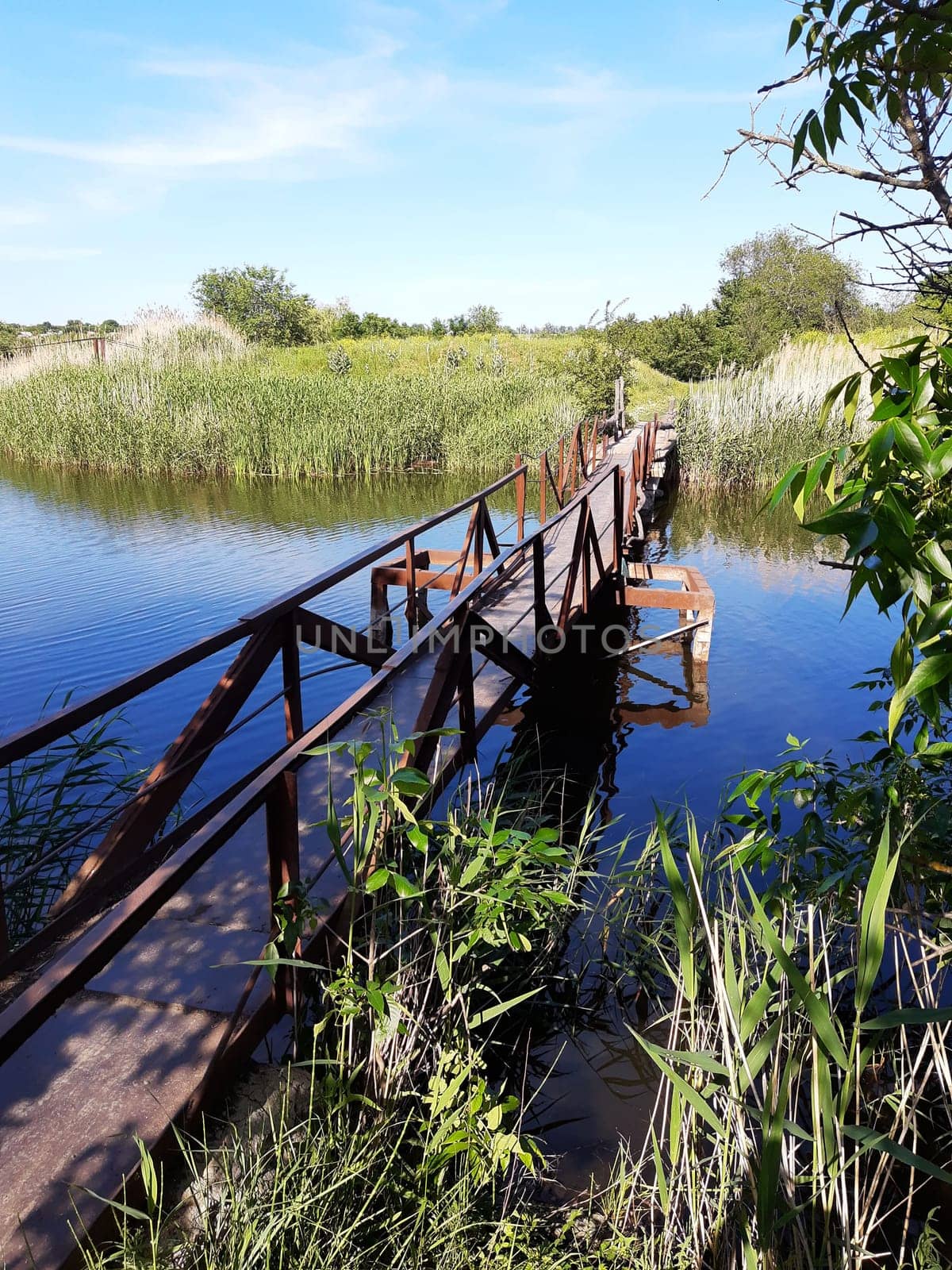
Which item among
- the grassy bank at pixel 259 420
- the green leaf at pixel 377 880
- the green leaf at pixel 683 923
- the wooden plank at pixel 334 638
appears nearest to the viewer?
the green leaf at pixel 683 923

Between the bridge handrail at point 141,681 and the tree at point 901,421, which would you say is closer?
the tree at point 901,421

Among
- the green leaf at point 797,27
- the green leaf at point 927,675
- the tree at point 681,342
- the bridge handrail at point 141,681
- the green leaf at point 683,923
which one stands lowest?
the green leaf at point 683,923

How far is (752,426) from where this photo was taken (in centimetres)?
1680

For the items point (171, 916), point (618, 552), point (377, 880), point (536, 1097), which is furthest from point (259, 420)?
point (377, 880)

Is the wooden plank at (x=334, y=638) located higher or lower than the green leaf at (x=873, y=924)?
lower

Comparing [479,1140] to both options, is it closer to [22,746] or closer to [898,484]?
[22,746]

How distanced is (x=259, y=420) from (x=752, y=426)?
1013 centimetres

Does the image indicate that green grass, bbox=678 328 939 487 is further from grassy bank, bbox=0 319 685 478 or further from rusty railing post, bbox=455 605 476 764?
rusty railing post, bbox=455 605 476 764

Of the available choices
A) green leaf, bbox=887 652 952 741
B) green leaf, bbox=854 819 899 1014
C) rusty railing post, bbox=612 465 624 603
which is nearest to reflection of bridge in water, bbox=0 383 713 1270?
green leaf, bbox=854 819 899 1014

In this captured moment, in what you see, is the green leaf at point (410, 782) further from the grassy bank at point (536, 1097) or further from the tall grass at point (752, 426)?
the tall grass at point (752, 426)

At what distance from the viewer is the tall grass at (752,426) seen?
16.6 metres

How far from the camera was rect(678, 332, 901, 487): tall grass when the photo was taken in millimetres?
16625

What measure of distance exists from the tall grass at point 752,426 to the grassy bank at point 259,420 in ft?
10.5

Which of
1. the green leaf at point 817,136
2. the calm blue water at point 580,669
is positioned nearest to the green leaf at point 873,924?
the green leaf at point 817,136
